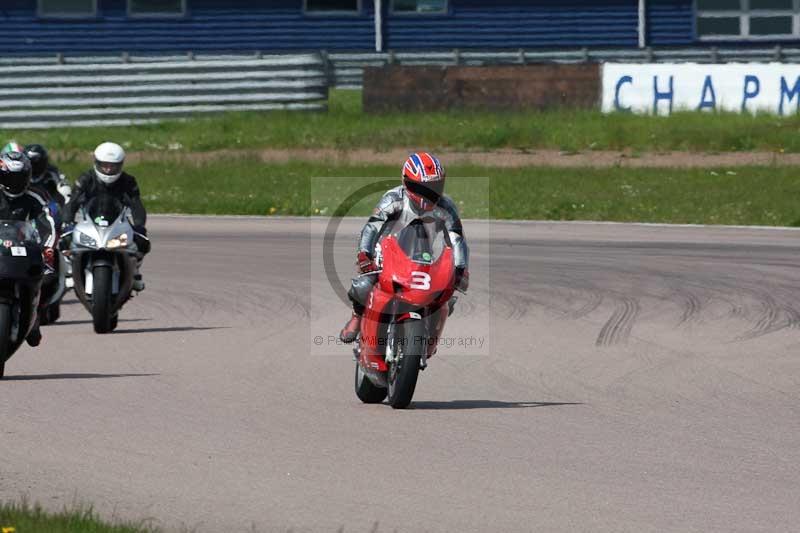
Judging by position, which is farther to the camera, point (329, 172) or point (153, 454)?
point (329, 172)

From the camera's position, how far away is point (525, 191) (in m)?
26.3

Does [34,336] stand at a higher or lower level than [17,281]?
lower

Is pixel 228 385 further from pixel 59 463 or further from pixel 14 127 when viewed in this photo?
pixel 14 127

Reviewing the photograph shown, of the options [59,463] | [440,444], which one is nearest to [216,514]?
[59,463]

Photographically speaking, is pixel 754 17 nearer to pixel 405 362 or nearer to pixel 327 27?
pixel 327 27

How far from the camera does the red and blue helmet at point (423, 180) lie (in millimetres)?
10039

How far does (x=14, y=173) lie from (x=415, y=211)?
340 centimetres

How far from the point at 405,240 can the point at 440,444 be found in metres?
1.56

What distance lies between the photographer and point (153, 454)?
28.5 ft

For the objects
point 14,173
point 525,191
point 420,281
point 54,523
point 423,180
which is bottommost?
point 525,191

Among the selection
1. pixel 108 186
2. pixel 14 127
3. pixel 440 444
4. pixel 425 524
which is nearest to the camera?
pixel 425 524

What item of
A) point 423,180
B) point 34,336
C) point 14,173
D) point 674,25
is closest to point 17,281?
point 34,336

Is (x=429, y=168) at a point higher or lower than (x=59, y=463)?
higher
